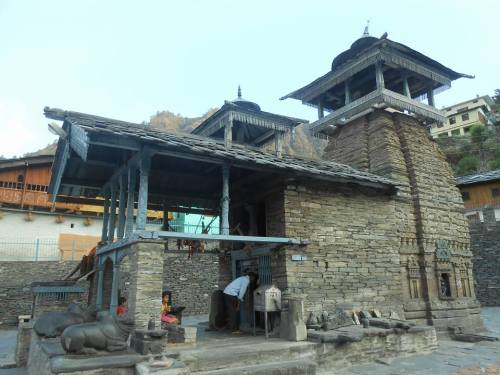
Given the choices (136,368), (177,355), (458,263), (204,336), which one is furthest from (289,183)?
(458,263)

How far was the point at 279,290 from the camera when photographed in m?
8.52

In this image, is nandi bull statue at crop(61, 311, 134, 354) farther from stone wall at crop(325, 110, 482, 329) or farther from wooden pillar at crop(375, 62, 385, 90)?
wooden pillar at crop(375, 62, 385, 90)

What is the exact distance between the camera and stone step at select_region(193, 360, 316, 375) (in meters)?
6.11

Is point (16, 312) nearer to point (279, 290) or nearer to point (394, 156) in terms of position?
point (279, 290)

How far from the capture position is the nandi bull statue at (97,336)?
5.80 metres

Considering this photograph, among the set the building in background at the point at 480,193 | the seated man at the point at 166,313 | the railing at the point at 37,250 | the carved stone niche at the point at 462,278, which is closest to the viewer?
the seated man at the point at 166,313

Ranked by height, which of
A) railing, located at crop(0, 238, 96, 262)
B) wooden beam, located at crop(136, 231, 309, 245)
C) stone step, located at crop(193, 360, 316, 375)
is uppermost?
railing, located at crop(0, 238, 96, 262)

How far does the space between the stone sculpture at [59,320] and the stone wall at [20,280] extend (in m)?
9.64

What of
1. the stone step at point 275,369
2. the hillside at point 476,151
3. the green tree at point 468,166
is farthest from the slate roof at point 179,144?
the hillside at point 476,151

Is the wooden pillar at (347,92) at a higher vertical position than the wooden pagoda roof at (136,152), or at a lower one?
higher

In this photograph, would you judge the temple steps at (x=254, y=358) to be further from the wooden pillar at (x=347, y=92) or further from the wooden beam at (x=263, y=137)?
the wooden pillar at (x=347, y=92)

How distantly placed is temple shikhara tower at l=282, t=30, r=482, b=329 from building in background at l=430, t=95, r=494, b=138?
134ft

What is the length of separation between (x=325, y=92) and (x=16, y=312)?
15.3m

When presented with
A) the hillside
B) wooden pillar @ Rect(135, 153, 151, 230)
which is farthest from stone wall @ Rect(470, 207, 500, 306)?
wooden pillar @ Rect(135, 153, 151, 230)
